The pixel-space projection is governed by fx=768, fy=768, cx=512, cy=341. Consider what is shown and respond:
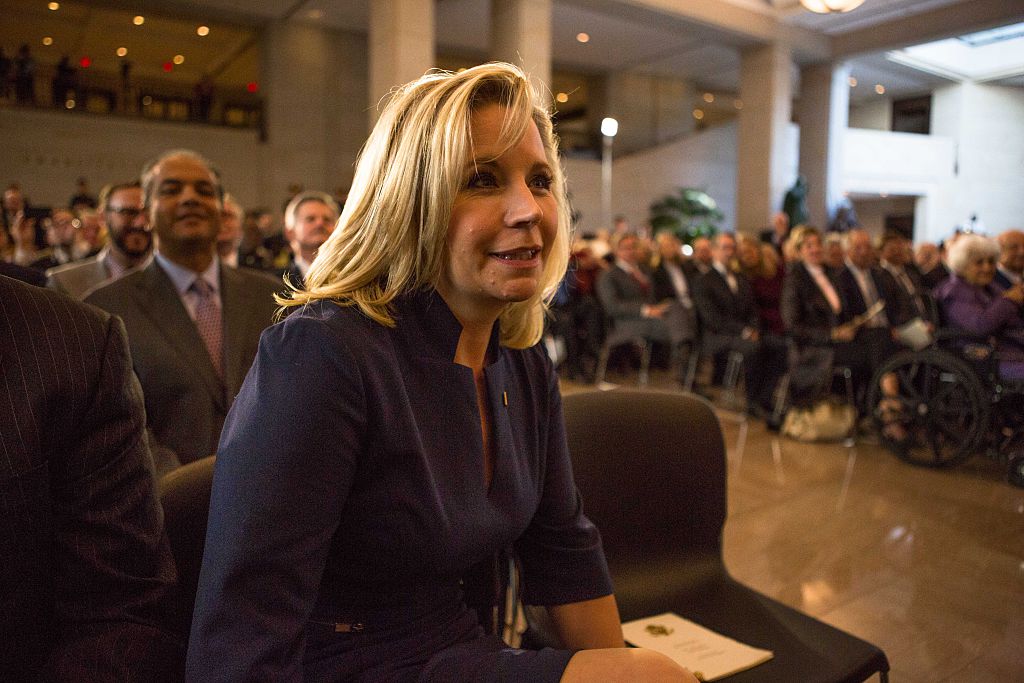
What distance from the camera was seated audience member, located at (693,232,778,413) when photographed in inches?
253

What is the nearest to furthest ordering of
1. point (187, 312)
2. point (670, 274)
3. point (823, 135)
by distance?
point (187, 312) → point (670, 274) → point (823, 135)

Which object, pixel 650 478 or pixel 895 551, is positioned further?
pixel 895 551

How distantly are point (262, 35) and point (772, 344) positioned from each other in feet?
41.0

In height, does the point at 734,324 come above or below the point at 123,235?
below

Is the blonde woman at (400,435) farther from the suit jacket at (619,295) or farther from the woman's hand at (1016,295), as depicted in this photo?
the suit jacket at (619,295)

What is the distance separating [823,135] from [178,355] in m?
14.9

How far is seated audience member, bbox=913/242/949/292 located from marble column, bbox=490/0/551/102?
5452 millimetres

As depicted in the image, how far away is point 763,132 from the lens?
14250 mm

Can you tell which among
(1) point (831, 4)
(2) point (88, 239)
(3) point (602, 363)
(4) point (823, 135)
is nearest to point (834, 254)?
(3) point (602, 363)

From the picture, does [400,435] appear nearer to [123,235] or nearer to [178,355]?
[178,355]

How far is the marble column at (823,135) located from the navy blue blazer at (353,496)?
50.0 feet

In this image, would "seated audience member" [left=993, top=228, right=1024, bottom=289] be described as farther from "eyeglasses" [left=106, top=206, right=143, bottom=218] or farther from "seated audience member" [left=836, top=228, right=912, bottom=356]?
"eyeglasses" [left=106, top=206, right=143, bottom=218]

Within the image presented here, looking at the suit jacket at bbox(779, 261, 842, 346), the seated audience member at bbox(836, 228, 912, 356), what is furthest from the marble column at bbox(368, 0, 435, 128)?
the seated audience member at bbox(836, 228, 912, 356)

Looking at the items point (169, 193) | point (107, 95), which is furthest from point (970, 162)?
point (107, 95)
